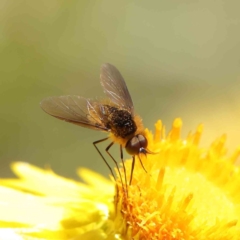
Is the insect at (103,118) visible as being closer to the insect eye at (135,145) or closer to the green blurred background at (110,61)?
the insect eye at (135,145)

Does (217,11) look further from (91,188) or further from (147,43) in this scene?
(91,188)

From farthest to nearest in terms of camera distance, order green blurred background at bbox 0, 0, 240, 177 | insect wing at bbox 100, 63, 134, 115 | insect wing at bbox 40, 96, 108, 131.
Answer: green blurred background at bbox 0, 0, 240, 177, insect wing at bbox 100, 63, 134, 115, insect wing at bbox 40, 96, 108, 131

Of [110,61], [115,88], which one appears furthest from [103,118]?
[110,61]

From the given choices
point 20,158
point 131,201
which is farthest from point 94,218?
point 20,158

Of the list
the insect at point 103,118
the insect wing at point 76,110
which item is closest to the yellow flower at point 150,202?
the insect at point 103,118


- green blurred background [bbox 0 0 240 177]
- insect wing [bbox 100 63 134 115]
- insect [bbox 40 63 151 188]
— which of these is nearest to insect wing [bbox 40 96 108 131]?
insect [bbox 40 63 151 188]

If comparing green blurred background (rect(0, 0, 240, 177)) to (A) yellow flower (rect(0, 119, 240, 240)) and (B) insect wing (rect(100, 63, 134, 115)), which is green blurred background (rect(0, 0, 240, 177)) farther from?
(B) insect wing (rect(100, 63, 134, 115))

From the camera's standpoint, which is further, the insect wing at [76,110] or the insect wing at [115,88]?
the insect wing at [115,88]
